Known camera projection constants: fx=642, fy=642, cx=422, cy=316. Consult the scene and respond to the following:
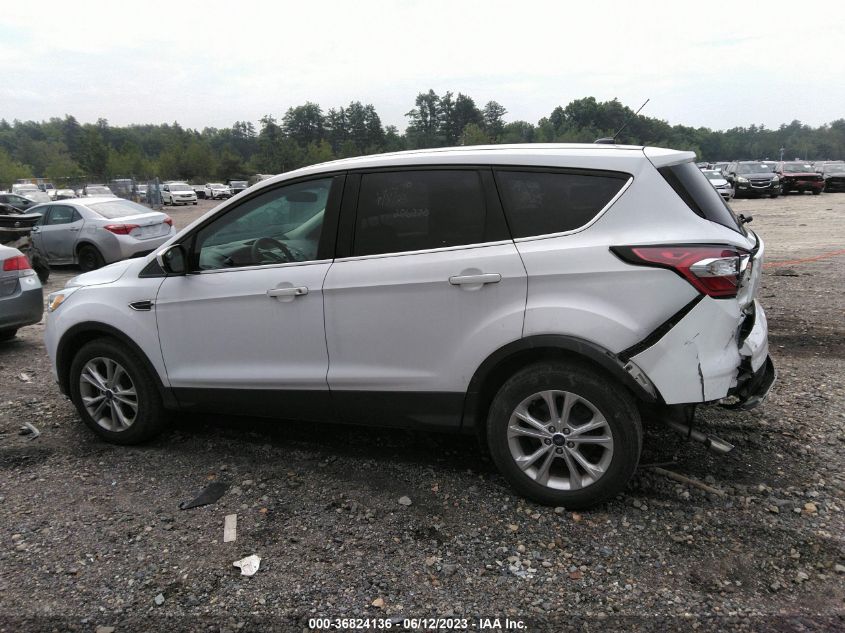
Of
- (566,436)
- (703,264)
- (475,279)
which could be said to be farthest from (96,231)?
(703,264)

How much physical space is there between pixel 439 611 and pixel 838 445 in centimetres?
275

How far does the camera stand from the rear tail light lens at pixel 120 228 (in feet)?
40.0

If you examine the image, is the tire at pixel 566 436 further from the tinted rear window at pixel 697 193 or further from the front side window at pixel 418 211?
the tinted rear window at pixel 697 193

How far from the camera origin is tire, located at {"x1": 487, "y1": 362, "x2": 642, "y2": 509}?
9.95 feet

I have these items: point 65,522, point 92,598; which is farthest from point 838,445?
A: point 65,522

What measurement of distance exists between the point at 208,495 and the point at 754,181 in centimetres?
3024

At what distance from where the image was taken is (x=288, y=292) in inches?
142

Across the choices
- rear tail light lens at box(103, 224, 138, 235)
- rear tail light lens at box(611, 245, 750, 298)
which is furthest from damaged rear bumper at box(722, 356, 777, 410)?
rear tail light lens at box(103, 224, 138, 235)

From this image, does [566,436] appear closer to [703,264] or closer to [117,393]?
[703,264]

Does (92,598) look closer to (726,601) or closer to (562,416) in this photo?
(562,416)

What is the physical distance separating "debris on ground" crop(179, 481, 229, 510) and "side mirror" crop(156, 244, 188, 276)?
1.30m

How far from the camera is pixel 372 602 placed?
269cm

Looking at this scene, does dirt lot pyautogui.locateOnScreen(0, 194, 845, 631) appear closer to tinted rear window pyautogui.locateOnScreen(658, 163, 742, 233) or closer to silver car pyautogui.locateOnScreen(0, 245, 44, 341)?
tinted rear window pyautogui.locateOnScreen(658, 163, 742, 233)

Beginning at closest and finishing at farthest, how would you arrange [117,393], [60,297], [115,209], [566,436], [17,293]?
1. [566,436]
2. [117,393]
3. [60,297]
4. [17,293]
5. [115,209]
